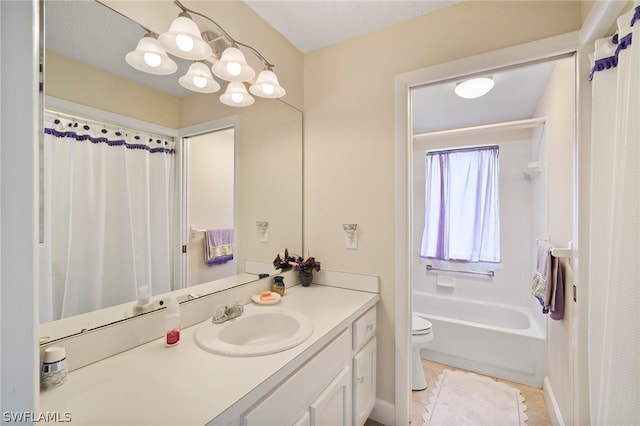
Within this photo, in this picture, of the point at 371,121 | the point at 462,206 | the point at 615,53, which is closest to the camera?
the point at 615,53

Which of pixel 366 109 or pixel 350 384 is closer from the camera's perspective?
pixel 350 384

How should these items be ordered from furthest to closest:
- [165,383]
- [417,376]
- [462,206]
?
1. [462,206]
2. [417,376]
3. [165,383]

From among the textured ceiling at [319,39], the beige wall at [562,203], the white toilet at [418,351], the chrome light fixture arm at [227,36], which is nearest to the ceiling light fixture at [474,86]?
the textured ceiling at [319,39]

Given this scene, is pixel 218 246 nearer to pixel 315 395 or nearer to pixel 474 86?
pixel 315 395

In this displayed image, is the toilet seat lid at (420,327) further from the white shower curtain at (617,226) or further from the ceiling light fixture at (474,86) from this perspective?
the ceiling light fixture at (474,86)

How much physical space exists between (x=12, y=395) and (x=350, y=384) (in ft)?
4.53

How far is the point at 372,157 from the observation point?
5.77 feet

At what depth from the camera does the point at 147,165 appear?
1163mm

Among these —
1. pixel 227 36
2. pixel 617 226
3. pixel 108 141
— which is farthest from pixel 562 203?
pixel 108 141

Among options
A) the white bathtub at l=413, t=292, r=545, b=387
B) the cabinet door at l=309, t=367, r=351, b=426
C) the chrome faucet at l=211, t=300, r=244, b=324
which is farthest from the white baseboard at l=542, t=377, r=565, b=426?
the chrome faucet at l=211, t=300, r=244, b=324

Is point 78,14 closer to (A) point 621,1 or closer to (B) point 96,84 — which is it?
(B) point 96,84

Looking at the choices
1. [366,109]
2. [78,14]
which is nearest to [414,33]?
[366,109]

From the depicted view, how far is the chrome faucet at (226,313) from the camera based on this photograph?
128 cm

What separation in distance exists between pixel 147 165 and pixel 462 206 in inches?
123
